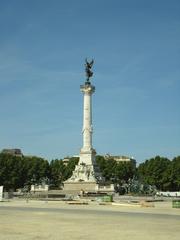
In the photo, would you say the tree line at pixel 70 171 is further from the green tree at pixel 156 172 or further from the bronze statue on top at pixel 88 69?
the bronze statue on top at pixel 88 69

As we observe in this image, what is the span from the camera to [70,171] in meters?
112

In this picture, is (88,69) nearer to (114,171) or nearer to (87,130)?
(87,130)

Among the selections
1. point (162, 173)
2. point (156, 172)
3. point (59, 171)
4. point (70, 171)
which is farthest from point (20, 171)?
point (162, 173)

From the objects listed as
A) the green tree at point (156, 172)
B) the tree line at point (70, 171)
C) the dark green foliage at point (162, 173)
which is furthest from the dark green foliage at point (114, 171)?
the green tree at point (156, 172)

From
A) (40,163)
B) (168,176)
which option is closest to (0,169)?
(40,163)

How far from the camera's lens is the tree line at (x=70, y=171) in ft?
333

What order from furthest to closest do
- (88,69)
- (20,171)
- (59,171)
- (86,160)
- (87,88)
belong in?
(59,171) → (20,171) → (88,69) → (87,88) → (86,160)

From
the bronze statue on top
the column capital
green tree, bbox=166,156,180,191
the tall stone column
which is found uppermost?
the bronze statue on top

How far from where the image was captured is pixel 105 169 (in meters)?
113

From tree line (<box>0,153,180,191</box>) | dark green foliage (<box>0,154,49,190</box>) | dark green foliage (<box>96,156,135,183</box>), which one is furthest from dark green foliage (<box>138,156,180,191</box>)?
dark green foliage (<box>0,154,49,190</box>)

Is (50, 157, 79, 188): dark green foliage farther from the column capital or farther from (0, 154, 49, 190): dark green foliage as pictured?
the column capital

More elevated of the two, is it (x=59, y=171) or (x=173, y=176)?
(x=59, y=171)

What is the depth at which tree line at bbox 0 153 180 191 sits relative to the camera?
333ft

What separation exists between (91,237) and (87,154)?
71612 millimetres
